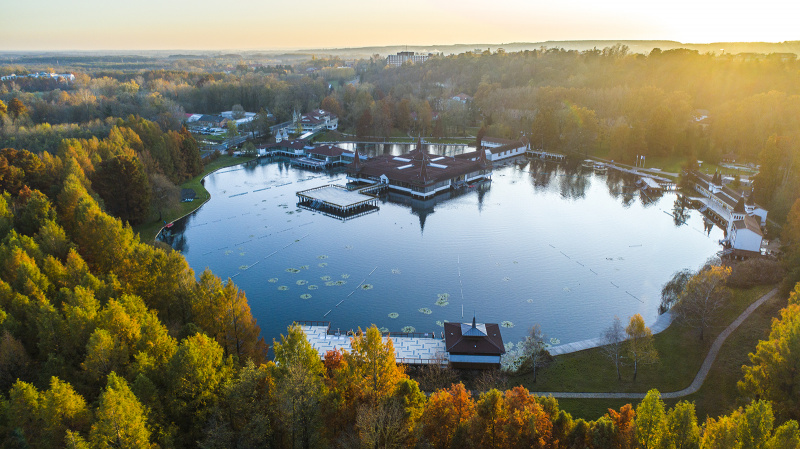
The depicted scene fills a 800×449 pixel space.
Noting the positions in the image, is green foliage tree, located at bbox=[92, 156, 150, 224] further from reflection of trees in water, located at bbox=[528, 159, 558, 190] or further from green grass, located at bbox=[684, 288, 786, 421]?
green grass, located at bbox=[684, 288, 786, 421]

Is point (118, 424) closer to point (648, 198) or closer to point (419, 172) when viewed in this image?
point (419, 172)

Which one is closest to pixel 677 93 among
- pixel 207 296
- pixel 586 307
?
pixel 586 307

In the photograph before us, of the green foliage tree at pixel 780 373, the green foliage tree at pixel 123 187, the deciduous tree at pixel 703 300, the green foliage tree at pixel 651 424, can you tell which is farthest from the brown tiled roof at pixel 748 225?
the green foliage tree at pixel 123 187

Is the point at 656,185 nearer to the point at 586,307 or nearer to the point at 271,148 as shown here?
the point at 586,307

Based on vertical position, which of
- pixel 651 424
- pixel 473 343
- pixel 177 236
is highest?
pixel 651 424

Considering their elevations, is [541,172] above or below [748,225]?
below

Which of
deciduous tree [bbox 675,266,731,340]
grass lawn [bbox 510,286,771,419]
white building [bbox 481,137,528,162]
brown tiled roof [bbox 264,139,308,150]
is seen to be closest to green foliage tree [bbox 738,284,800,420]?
grass lawn [bbox 510,286,771,419]

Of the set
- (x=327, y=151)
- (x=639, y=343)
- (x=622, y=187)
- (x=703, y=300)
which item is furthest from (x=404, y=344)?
(x=327, y=151)
